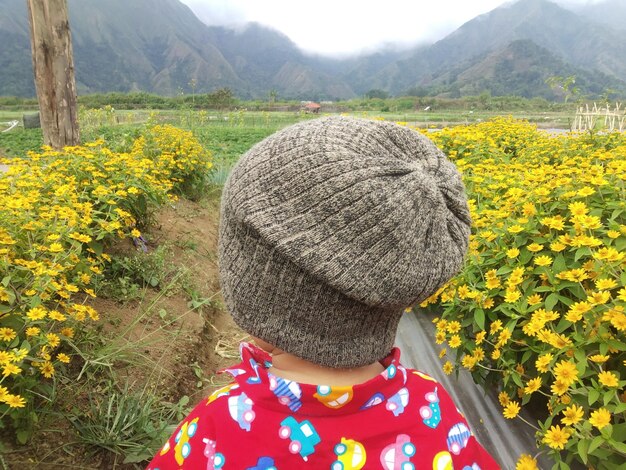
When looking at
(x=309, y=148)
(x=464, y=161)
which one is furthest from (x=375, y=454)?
(x=464, y=161)

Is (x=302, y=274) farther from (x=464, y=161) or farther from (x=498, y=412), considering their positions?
(x=464, y=161)

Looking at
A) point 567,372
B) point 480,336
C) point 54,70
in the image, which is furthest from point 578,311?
point 54,70

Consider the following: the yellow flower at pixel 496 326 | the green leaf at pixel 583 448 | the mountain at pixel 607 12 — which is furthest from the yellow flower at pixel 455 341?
the mountain at pixel 607 12

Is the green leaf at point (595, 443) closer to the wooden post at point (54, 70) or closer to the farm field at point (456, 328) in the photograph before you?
the farm field at point (456, 328)

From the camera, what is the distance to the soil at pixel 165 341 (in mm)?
→ 1619

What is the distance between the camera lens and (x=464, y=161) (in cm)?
359

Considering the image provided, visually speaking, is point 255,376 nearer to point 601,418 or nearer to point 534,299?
point 601,418

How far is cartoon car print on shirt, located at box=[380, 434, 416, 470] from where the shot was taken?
650mm

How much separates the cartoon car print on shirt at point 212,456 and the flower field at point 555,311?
92 cm

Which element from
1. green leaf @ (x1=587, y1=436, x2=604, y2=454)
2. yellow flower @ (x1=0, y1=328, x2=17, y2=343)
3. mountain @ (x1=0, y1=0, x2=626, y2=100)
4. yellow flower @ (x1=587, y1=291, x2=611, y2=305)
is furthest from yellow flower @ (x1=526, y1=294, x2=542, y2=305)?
mountain @ (x1=0, y1=0, x2=626, y2=100)

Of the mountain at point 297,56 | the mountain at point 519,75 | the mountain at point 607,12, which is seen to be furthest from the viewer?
the mountain at point 607,12

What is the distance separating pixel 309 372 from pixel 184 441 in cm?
24

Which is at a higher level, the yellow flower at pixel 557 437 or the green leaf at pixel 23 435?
the yellow flower at pixel 557 437

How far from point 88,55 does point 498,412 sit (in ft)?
470
